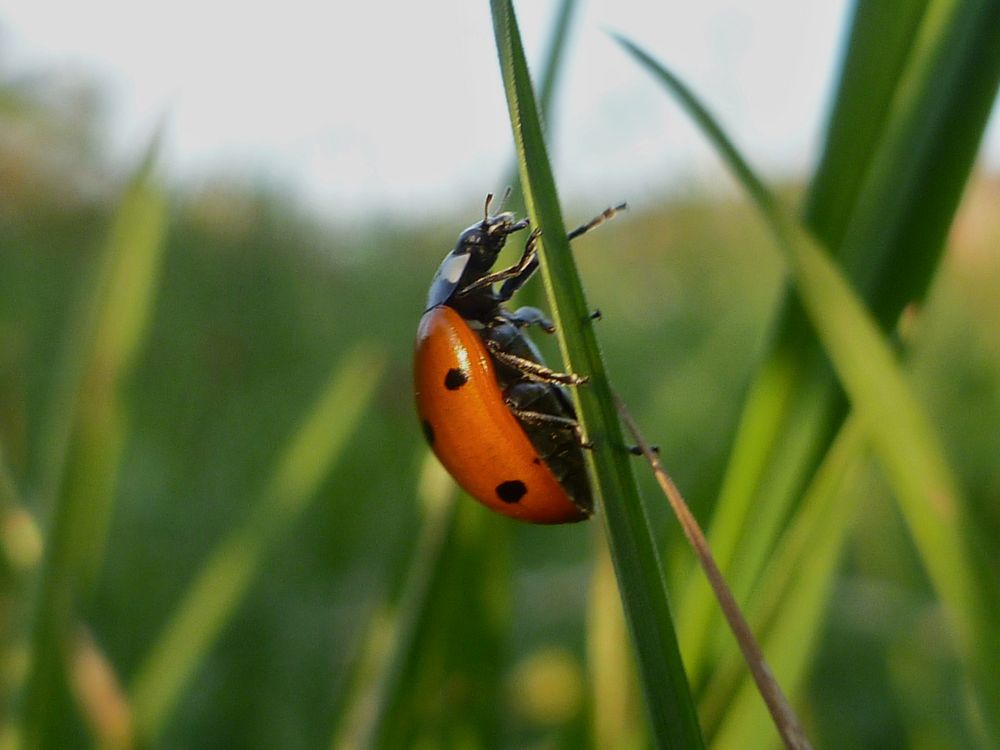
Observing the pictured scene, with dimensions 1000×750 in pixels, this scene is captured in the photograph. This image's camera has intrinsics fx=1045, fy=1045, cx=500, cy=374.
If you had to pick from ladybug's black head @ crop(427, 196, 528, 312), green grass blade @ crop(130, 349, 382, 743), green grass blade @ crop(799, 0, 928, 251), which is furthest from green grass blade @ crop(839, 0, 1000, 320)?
green grass blade @ crop(130, 349, 382, 743)

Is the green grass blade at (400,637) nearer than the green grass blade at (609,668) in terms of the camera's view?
Yes

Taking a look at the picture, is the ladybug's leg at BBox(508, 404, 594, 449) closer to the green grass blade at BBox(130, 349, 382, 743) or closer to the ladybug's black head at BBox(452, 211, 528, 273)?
the ladybug's black head at BBox(452, 211, 528, 273)

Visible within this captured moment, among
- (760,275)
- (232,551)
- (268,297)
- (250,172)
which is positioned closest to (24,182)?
(250,172)

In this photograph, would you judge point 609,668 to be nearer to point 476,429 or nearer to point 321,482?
point 476,429

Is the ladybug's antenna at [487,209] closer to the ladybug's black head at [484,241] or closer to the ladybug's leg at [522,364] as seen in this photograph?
the ladybug's black head at [484,241]

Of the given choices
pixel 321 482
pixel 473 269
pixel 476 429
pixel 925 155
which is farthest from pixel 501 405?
Answer: pixel 321 482

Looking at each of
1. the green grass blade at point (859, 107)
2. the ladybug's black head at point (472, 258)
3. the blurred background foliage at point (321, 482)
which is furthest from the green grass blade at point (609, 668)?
the green grass blade at point (859, 107)

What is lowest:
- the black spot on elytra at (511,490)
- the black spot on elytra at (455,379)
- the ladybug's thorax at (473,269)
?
the black spot on elytra at (511,490)
